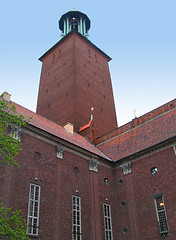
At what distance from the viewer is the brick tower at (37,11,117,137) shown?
37.0 m

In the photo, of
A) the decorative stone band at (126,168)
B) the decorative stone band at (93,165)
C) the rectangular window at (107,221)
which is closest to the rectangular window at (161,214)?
the decorative stone band at (126,168)

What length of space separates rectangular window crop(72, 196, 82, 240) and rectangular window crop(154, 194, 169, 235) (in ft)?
20.6

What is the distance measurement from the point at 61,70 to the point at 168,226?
2841cm

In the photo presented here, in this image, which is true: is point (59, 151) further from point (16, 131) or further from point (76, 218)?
point (76, 218)

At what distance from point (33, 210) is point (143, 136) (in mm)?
13311

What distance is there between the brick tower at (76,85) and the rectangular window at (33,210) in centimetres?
1487

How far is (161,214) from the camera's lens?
21578mm

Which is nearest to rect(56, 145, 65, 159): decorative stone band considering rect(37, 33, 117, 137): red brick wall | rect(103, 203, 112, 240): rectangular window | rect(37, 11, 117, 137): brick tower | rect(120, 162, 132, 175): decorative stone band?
rect(103, 203, 112, 240): rectangular window

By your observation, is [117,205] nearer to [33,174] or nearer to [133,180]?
[133,180]

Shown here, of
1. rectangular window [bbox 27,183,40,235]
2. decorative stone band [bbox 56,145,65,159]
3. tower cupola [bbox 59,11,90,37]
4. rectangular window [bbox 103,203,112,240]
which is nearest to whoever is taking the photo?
rectangular window [bbox 27,183,40,235]

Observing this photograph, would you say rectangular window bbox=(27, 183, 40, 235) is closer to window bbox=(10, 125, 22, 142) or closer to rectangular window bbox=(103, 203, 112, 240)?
window bbox=(10, 125, 22, 142)

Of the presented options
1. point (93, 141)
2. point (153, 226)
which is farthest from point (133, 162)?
point (93, 141)

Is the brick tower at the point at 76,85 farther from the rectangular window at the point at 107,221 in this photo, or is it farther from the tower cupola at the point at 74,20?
the rectangular window at the point at 107,221

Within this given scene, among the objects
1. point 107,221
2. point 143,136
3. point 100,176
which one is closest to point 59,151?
point 100,176
